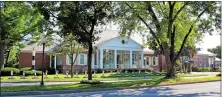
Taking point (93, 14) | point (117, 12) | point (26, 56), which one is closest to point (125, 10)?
point (117, 12)

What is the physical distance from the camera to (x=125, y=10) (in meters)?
24.8

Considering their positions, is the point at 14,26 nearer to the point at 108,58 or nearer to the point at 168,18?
the point at 108,58

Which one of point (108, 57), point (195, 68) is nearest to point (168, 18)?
point (108, 57)

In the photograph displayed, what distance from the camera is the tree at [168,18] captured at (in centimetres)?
2462

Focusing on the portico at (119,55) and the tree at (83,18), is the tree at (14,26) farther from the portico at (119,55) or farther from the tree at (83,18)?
the tree at (83,18)

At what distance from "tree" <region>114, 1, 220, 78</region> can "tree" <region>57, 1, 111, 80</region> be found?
2.02m

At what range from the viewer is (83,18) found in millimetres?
21359

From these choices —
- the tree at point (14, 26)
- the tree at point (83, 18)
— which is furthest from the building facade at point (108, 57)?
the tree at point (83, 18)

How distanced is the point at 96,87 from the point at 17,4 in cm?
848

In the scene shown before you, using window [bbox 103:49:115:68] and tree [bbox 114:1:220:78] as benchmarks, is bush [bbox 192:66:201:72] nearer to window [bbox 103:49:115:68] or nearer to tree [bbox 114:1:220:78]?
window [bbox 103:49:115:68]

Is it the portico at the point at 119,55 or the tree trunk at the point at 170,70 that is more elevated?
the portico at the point at 119,55

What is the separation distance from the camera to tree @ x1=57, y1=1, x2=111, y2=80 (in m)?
20.8

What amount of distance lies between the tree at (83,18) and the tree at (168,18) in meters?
2.02

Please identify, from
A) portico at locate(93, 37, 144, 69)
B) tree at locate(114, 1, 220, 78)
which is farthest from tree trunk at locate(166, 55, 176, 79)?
portico at locate(93, 37, 144, 69)
